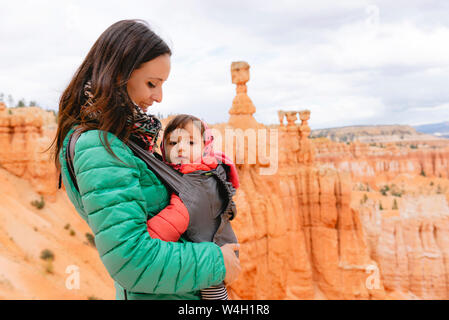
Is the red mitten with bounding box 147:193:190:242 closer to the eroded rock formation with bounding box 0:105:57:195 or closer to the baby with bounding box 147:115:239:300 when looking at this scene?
the baby with bounding box 147:115:239:300

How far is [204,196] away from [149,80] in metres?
0.45

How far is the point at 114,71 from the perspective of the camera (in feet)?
3.97

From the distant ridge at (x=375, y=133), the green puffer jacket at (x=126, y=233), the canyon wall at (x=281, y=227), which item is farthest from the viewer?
the distant ridge at (x=375, y=133)

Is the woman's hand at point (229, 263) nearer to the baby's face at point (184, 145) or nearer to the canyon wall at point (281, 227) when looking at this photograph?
the baby's face at point (184, 145)

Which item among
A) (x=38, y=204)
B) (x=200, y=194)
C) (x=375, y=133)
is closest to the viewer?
(x=200, y=194)

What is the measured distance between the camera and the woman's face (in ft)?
4.18

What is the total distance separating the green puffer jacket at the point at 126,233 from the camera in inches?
40.8

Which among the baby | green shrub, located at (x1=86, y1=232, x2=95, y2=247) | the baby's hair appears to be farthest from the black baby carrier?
green shrub, located at (x1=86, y1=232, x2=95, y2=247)

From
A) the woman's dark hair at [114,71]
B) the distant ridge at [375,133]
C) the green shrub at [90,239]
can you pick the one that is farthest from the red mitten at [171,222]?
the distant ridge at [375,133]

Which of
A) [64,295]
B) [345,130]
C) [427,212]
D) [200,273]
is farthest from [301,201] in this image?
[345,130]

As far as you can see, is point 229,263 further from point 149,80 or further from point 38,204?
point 38,204

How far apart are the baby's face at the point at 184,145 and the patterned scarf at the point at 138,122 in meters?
0.21

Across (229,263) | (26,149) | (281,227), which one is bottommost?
(281,227)

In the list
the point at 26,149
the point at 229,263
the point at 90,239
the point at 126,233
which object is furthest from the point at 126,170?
the point at 26,149
